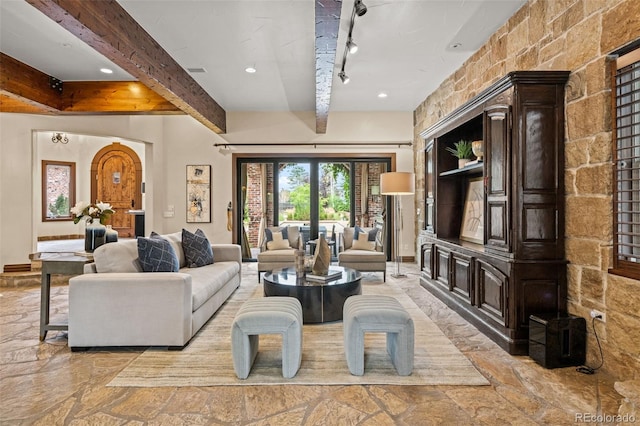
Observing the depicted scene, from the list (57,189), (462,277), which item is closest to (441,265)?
(462,277)

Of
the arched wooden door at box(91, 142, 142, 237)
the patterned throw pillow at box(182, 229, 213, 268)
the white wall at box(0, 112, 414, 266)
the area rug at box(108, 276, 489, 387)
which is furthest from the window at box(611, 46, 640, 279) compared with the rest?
the arched wooden door at box(91, 142, 142, 237)

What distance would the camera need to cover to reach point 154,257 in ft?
11.2

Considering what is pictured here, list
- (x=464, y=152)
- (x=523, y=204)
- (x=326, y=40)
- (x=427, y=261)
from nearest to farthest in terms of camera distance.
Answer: (x=523, y=204), (x=326, y=40), (x=464, y=152), (x=427, y=261)

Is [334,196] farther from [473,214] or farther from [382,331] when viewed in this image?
[382,331]

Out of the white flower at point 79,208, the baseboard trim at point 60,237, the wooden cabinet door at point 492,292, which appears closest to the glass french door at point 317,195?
the white flower at point 79,208

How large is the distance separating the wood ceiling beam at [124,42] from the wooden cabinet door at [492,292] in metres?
4.02

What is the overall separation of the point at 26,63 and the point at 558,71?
6140 millimetres

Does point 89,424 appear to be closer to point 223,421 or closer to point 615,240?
point 223,421

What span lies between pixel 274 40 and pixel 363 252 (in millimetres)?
3404

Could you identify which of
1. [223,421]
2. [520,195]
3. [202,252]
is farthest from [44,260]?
[520,195]

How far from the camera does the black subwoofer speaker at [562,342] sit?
2.67 m

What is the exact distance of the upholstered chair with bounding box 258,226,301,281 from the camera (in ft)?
18.8

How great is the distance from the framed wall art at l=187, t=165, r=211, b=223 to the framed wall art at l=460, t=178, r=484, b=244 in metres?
5.13

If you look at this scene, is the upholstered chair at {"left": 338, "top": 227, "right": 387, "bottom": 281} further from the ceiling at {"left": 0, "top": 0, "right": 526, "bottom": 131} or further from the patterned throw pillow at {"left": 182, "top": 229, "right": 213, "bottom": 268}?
the ceiling at {"left": 0, "top": 0, "right": 526, "bottom": 131}
